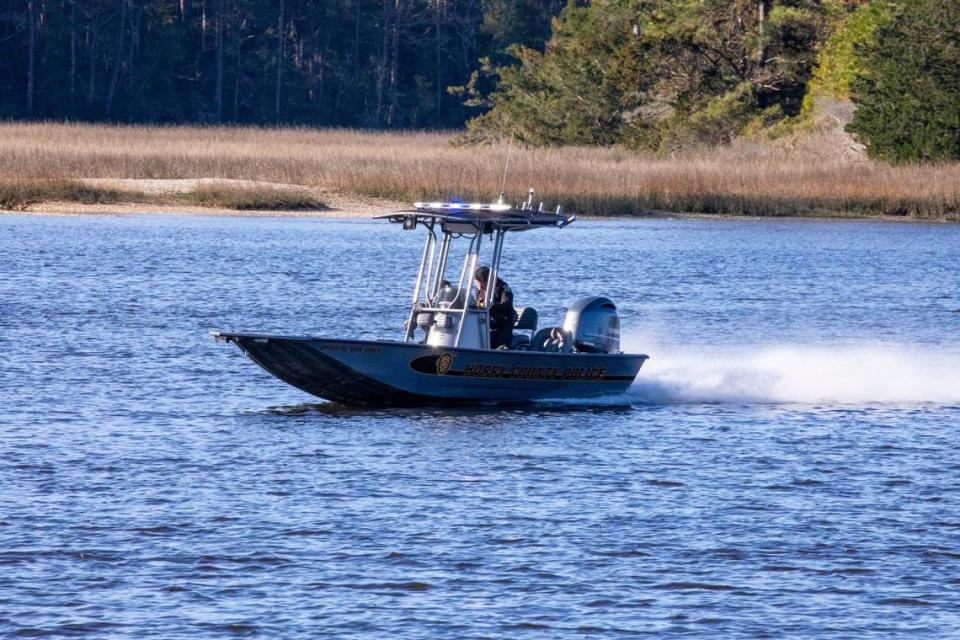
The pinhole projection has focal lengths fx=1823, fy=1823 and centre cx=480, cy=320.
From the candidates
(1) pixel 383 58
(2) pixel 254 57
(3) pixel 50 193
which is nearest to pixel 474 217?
(3) pixel 50 193

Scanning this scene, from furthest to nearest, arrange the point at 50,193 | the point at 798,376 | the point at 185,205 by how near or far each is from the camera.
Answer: the point at 185,205 → the point at 50,193 → the point at 798,376

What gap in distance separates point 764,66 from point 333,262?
108 feet

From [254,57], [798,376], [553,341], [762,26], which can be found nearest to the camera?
[553,341]

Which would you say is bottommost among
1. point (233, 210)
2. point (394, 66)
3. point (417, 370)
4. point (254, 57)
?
point (417, 370)

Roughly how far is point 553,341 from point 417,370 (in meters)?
1.83

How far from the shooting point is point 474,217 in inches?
763

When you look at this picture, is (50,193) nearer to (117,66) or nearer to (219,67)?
(117,66)

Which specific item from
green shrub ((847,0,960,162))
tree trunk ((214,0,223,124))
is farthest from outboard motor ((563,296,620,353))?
tree trunk ((214,0,223,124))

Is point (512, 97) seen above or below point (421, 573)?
above

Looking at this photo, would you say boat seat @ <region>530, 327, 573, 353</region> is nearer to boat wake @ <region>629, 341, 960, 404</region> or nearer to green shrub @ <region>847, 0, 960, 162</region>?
boat wake @ <region>629, 341, 960, 404</region>

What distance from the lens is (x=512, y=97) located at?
249ft

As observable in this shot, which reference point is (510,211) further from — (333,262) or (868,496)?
(333,262)

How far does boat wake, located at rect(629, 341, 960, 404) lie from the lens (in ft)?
74.2

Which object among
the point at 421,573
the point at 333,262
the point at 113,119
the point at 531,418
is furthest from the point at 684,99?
the point at 421,573
